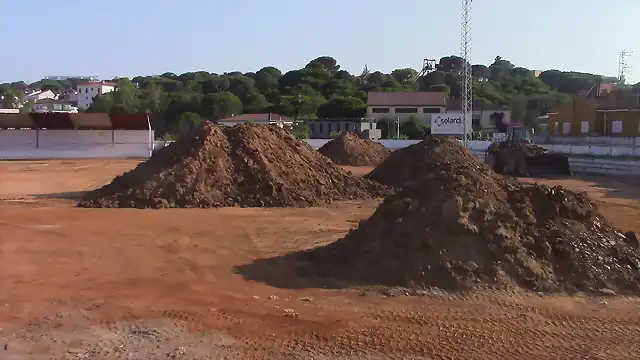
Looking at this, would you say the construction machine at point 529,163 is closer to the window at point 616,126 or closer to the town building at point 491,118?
the window at point 616,126

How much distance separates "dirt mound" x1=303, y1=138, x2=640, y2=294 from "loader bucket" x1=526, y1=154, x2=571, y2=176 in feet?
84.1

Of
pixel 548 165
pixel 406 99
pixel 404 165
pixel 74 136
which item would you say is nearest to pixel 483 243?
pixel 404 165

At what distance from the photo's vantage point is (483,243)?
36.0 ft

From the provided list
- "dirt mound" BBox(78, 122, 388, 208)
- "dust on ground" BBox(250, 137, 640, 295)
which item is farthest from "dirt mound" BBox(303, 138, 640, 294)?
"dirt mound" BBox(78, 122, 388, 208)

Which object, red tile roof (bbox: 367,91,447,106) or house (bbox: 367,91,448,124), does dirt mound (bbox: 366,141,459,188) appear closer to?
house (bbox: 367,91,448,124)

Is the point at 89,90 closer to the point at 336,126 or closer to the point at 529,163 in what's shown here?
the point at 336,126

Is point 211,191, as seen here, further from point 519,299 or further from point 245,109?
point 245,109

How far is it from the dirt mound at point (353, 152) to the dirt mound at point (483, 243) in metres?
33.9

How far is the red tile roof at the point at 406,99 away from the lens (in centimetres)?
9138

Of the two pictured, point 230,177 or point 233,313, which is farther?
point 230,177

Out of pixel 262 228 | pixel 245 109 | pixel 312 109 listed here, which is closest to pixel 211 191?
pixel 262 228

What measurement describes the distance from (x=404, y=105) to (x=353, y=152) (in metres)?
45.7

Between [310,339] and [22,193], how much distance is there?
69.4 feet

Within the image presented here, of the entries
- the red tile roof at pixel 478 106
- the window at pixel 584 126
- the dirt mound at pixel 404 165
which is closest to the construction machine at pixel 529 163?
the dirt mound at pixel 404 165
